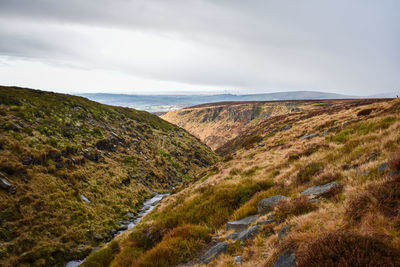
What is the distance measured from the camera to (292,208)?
680 centimetres

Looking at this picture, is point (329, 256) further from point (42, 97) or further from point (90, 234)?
point (42, 97)

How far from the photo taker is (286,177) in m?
11.7

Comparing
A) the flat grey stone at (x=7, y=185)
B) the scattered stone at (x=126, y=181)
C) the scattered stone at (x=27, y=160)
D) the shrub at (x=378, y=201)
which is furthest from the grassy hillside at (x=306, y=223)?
the scattered stone at (x=126, y=181)

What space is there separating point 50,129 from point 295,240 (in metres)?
29.5

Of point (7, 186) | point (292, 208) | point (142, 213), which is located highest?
point (292, 208)

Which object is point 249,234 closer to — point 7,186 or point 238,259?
point 238,259

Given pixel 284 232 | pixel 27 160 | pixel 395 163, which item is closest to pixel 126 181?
pixel 27 160

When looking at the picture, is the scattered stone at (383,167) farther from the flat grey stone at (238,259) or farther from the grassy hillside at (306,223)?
the flat grey stone at (238,259)

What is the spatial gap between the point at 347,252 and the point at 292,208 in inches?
131

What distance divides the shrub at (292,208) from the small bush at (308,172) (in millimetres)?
3270

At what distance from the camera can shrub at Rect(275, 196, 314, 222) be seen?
6645 mm

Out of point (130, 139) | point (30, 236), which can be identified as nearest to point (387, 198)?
point (30, 236)

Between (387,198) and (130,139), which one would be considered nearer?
(387,198)

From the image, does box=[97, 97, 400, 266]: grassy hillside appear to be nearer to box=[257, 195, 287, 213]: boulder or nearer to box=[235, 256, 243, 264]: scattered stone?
box=[235, 256, 243, 264]: scattered stone
